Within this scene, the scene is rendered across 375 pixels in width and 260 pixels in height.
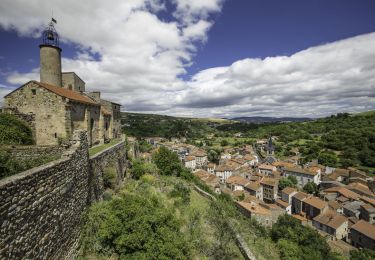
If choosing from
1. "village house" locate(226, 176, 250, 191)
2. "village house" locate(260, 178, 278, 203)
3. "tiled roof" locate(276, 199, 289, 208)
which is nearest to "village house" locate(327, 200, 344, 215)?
"tiled roof" locate(276, 199, 289, 208)

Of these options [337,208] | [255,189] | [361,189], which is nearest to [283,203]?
[255,189]

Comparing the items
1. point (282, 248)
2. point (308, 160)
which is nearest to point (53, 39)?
point (282, 248)

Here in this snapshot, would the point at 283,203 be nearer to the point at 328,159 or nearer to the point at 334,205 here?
the point at 334,205

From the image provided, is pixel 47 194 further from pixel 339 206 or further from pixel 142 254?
pixel 339 206

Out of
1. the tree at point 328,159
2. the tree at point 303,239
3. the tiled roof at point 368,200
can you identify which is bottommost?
the tiled roof at point 368,200

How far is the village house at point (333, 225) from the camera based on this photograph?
45875 mm

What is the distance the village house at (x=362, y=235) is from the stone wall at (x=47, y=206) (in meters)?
49.2

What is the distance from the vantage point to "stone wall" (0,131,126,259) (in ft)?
15.9

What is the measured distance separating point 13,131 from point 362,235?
53256mm

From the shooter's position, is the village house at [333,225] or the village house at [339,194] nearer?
the village house at [333,225]

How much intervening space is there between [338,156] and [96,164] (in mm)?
110617

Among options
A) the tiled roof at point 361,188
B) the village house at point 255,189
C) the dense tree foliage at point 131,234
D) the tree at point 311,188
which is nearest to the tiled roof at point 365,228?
the tiled roof at point 361,188

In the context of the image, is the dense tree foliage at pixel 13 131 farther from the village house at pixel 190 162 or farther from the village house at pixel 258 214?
the village house at pixel 190 162

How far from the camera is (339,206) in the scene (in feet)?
182
